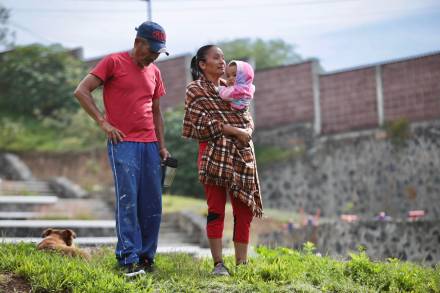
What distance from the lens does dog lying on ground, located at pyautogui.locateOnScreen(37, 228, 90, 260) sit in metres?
5.81

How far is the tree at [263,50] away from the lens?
36.0 m

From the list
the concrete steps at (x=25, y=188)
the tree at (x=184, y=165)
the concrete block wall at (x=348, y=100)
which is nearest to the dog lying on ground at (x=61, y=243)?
the concrete steps at (x=25, y=188)

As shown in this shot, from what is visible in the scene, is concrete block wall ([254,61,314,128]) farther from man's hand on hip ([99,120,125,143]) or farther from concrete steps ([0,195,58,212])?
man's hand on hip ([99,120,125,143])

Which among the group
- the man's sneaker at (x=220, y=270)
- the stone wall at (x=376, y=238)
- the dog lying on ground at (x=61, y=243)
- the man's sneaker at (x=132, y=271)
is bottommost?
the stone wall at (x=376, y=238)

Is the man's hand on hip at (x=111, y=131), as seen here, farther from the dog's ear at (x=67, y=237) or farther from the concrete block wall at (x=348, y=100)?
the concrete block wall at (x=348, y=100)

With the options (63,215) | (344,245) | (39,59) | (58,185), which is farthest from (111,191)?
(39,59)

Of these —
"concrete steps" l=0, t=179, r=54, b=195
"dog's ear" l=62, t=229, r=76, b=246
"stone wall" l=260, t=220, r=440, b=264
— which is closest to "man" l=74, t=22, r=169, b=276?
"dog's ear" l=62, t=229, r=76, b=246

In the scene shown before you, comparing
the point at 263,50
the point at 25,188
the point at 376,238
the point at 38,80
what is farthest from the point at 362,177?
the point at 263,50

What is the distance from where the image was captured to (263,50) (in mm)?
36438

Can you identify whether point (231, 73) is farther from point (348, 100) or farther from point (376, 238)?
point (348, 100)

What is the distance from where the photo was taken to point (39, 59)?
23.6m

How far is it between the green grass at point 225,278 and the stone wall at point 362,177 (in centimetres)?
1233

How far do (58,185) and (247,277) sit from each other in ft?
43.5

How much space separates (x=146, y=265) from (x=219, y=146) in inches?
43.2
